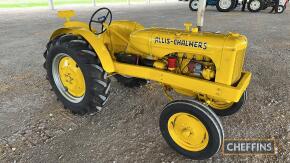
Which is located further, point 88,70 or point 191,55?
point 88,70

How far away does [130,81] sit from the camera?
376 cm

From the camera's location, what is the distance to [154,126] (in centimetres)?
296

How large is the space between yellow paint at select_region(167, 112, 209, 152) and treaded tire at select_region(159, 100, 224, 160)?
4 centimetres

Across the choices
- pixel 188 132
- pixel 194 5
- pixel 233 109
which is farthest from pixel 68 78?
pixel 194 5

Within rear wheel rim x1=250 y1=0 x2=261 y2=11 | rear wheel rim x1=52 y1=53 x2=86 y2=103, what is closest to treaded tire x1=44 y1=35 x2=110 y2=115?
rear wheel rim x1=52 y1=53 x2=86 y2=103

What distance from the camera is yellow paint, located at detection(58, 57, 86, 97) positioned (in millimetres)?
3094

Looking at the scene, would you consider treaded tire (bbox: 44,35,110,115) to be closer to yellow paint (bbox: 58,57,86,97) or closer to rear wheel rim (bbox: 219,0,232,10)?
yellow paint (bbox: 58,57,86,97)

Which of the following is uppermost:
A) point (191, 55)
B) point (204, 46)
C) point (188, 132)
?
point (204, 46)

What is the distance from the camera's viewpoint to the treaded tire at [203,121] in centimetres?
219

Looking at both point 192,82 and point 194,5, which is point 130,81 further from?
point 194,5

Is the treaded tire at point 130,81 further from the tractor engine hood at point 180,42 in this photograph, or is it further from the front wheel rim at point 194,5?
the front wheel rim at point 194,5

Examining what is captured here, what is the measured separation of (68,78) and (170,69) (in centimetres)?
137

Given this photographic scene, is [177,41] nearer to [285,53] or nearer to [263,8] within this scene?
[285,53]

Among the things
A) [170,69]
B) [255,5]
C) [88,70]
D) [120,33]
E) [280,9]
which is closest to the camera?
[170,69]
